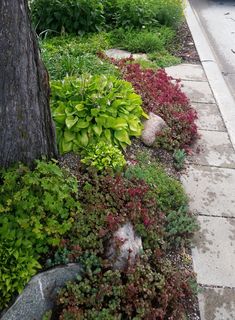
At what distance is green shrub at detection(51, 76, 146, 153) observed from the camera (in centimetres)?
423

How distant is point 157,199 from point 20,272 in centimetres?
158

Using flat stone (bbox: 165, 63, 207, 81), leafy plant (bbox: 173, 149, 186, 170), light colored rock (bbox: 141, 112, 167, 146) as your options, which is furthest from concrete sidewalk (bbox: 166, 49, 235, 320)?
flat stone (bbox: 165, 63, 207, 81)

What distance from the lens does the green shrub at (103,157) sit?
12.8 feet

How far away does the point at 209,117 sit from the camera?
5.77 m

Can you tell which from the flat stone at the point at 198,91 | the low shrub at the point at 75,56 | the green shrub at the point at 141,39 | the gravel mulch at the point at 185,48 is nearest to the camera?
the low shrub at the point at 75,56

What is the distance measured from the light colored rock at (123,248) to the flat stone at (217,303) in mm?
647

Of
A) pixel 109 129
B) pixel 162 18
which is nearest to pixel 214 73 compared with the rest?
pixel 162 18

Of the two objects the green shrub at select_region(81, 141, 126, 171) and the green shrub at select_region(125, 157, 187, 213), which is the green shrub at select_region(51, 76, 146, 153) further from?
the green shrub at select_region(125, 157, 187, 213)

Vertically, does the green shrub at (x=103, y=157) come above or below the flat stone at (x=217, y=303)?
above

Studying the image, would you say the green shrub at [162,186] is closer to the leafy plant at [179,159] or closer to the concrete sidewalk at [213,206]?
the concrete sidewalk at [213,206]

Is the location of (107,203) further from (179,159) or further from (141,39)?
(141,39)

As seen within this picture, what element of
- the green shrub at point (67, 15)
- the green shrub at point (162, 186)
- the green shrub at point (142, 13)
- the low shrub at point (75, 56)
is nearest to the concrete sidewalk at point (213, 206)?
the green shrub at point (162, 186)

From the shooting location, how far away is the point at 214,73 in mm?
7094

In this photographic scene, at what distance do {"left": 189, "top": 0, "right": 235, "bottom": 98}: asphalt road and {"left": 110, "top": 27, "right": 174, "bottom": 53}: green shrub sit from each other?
3.93 feet
